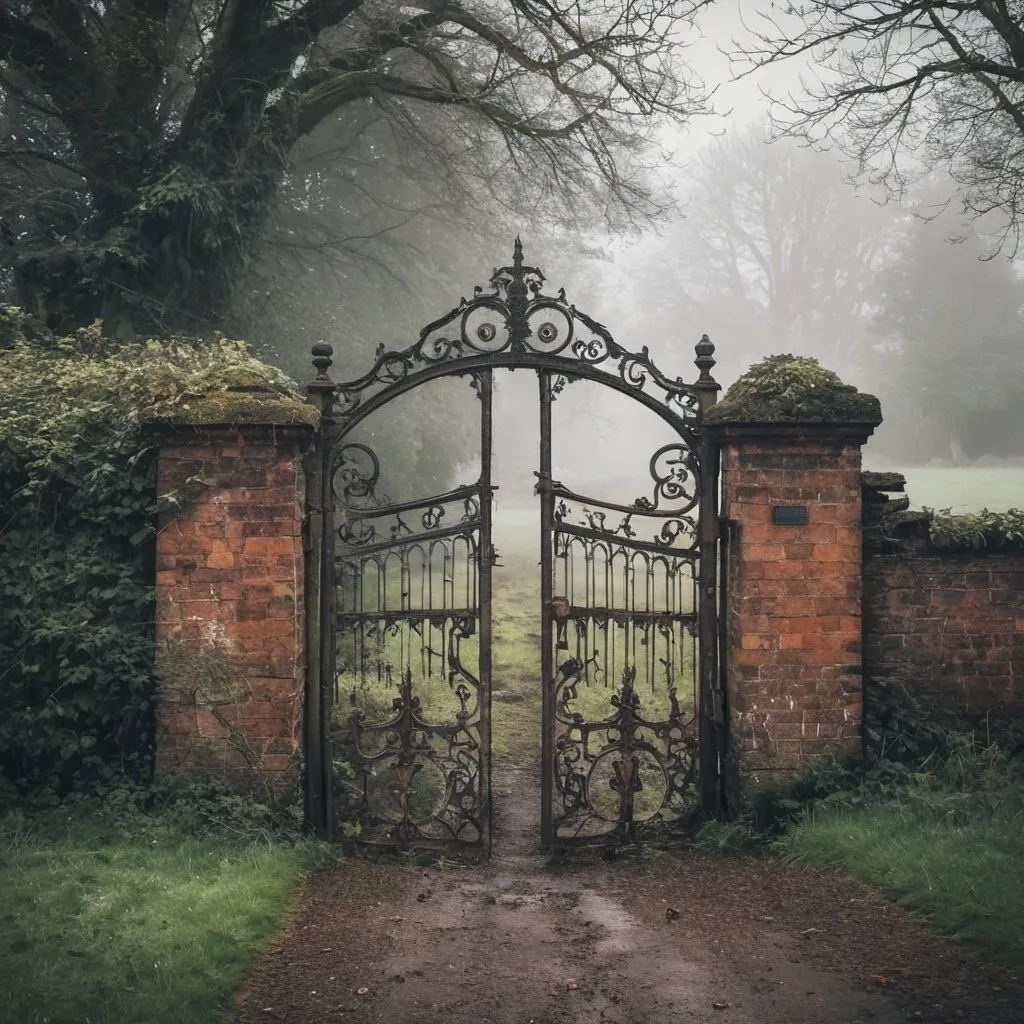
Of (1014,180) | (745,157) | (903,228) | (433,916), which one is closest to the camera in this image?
(433,916)

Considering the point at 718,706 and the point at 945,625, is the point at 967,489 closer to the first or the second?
the point at 945,625

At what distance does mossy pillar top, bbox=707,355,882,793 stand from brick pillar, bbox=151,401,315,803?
2.77 meters

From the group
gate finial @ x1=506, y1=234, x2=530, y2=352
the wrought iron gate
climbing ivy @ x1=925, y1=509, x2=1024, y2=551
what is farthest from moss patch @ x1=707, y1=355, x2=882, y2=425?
gate finial @ x1=506, y1=234, x2=530, y2=352

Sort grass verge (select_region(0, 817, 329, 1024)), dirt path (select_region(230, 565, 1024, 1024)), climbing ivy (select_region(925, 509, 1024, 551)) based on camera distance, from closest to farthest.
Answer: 1. grass verge (select_region(0, 817, 329, 1024))
2. dirt path (select_region(230, 565, 1024, 1024))
3. climbing ivy (select_region(925, 509, 1024, 551))

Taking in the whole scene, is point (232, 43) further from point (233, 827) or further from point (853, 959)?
point (853, 959)

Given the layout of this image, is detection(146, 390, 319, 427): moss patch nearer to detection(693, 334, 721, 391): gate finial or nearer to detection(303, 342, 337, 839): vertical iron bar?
detection(303, 342, 337, 839): vertical iron bar

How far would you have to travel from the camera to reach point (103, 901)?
192 inches

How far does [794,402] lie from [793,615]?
131 centimetres

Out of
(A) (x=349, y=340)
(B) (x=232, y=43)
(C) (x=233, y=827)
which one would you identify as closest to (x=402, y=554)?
(C) (x=233, y=827)

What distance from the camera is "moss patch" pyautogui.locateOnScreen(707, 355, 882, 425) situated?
6348 millimetres

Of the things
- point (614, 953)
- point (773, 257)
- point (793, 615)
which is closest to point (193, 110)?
point (793, 615)

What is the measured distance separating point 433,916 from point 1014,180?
26.6 feet

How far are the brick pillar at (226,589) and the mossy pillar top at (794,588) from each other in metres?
2.77

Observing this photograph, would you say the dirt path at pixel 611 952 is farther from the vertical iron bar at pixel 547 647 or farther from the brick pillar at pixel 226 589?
the brick pillar at pixel 226 589
